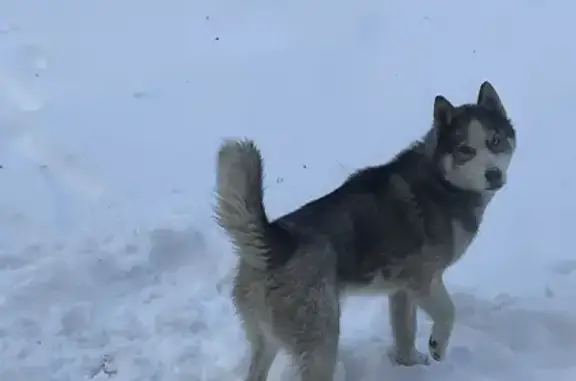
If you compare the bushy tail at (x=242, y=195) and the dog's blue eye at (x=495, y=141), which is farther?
the dog's blue eye at (x=495, y=141)

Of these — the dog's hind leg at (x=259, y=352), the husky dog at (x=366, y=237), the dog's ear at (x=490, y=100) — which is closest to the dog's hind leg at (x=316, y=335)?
the husky dog at (x=366, y=237)

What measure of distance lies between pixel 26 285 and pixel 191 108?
248cm

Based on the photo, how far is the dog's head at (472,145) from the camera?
421 cm

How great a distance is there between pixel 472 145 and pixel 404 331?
86cm

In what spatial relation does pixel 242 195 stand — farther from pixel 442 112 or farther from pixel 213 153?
pixel 213 153

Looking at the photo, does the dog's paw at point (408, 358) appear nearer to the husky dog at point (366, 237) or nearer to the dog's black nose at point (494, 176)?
the husky dog at point (366, 237)

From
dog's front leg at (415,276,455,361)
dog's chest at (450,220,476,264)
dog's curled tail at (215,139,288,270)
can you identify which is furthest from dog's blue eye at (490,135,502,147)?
dog's curled tail at (215,139,288,270)

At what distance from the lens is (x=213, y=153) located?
654cm

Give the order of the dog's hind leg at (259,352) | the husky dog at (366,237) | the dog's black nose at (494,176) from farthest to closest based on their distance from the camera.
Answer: the dog's black nose at (494,176), the dog's hind leg at (259,352), the husky dog at (366,237)

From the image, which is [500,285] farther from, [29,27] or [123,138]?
[29,27]

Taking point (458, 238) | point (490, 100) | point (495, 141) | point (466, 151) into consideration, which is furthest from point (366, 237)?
point (490, 100)

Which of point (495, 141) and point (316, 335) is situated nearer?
point (316, 335)

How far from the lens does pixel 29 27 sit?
8.38 metres

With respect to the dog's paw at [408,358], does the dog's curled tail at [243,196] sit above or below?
above
